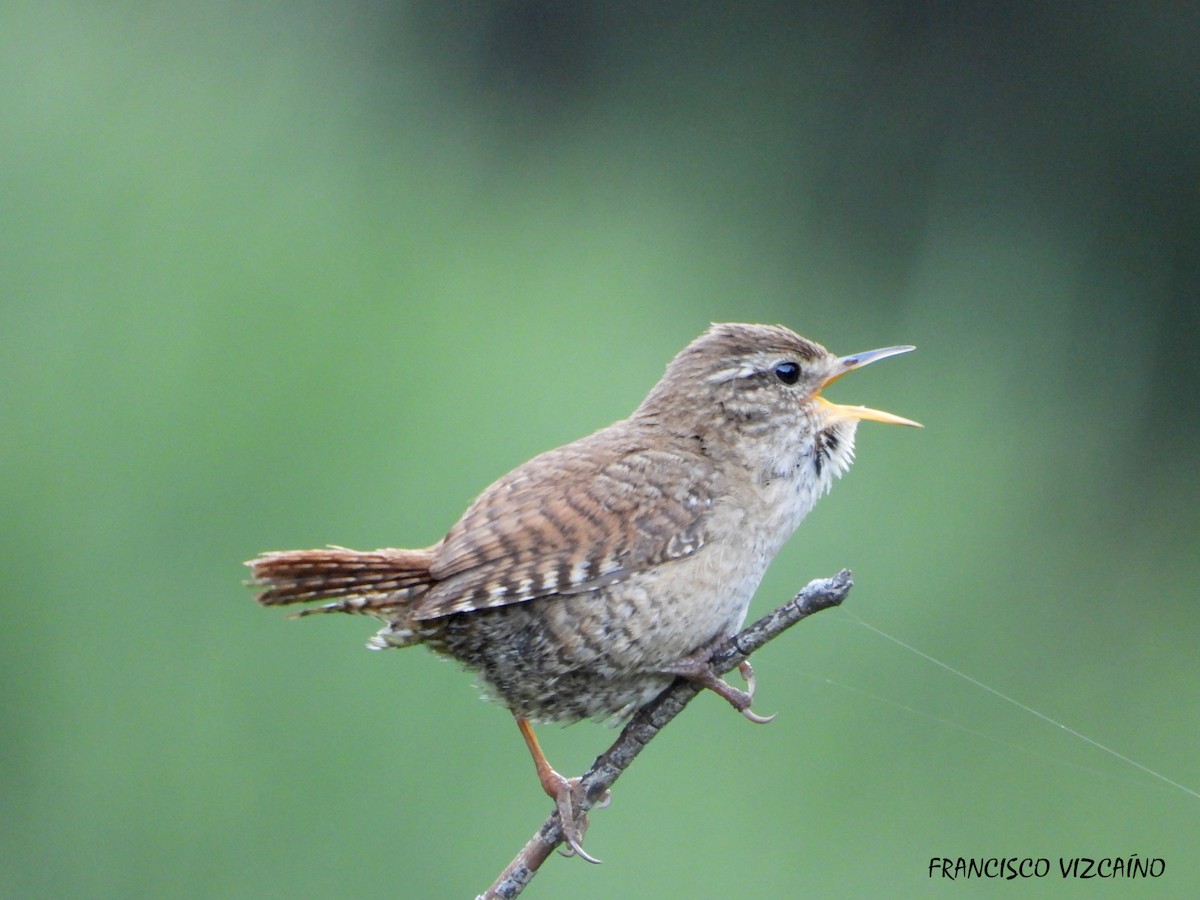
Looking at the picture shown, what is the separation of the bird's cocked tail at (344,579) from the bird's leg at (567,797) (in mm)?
288

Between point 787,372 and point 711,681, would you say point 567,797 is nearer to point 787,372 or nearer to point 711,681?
point 711,681

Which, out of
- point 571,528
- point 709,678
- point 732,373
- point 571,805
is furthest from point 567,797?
point 732,373

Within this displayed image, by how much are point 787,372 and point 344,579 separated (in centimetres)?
82

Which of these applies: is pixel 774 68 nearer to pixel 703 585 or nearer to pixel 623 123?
pixel 623 123

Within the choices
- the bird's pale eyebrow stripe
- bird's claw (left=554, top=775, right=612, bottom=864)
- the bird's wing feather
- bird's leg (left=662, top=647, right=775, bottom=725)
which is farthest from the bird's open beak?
bird's claw (left=554, top=775, right=612, bottom=864)

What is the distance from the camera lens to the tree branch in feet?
4.45

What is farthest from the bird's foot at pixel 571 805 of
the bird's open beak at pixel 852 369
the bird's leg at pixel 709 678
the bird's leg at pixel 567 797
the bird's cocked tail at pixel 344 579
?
the bird's open beak at pixel 852 369

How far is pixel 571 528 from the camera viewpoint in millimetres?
1991

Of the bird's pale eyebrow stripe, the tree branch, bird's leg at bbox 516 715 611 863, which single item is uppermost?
the bird's pale eyebrow stripe

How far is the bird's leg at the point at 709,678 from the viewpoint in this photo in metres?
1.76

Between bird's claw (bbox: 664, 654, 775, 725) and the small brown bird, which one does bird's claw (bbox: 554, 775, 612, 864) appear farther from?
bird's claw (bbox: 664, 654, 775, 725)

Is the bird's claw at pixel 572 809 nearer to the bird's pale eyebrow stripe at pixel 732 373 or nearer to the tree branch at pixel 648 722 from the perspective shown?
the tree branch at pixel 648 722

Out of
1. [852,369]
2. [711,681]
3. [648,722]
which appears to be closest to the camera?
[648,722]

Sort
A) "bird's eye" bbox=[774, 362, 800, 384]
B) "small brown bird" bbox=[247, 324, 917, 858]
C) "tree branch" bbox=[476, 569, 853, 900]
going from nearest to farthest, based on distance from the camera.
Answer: "tree branch" bbox=[476, 569, 853, 900] → "small brown bird" bbox=[247, 324, 917, 858] → "bird's eye" bbox=[774, 362, 800, 384]
